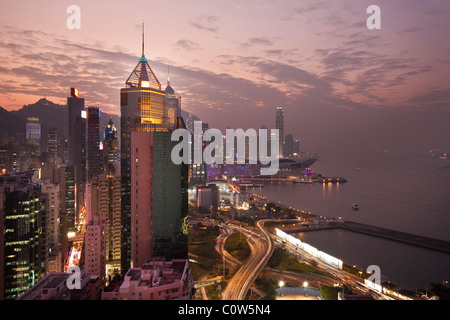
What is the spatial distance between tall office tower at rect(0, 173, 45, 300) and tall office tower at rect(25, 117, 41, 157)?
11.9m

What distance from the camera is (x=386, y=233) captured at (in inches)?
378

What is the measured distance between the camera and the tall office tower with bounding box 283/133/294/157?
105 ft

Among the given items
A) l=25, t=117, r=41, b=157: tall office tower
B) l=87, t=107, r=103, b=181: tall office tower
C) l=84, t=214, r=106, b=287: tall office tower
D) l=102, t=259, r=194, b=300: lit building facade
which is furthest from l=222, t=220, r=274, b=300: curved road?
l=25, t=117, r=41, b=157: tall office tower

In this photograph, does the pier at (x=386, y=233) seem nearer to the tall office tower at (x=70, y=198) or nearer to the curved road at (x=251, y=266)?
the curved road at (x=251, y=266)

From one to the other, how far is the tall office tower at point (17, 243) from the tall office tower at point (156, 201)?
1.68 metres

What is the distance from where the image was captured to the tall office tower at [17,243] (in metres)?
4.86

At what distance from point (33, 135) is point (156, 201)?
1476cm

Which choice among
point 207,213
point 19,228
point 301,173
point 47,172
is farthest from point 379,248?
point 301,173

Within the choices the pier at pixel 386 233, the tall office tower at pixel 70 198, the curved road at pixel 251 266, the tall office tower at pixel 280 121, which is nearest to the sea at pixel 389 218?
the pier at pixel 386 233

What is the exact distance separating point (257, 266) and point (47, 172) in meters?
9.42

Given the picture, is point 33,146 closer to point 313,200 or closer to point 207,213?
point 207,213

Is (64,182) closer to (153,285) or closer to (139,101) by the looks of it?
(139,101)

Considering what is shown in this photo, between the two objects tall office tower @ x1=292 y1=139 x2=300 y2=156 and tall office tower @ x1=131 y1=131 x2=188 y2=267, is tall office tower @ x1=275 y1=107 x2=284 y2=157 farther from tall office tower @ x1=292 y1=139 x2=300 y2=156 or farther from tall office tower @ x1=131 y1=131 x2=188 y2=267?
tall office tower @ x1=131 y1=131 x2=188 y2=267

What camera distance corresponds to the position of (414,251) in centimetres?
832
